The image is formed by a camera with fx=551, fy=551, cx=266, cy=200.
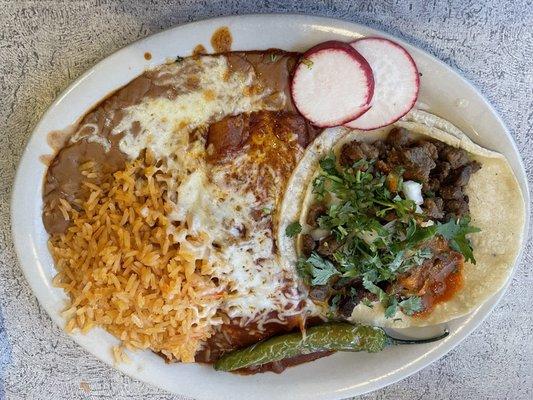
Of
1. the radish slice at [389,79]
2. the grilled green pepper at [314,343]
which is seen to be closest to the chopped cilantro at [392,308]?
the grilled green pepper at [314,343]

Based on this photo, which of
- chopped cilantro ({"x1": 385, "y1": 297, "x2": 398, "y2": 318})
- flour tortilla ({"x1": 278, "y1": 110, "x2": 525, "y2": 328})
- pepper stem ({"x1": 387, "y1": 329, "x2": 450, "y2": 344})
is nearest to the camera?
flour tortilla ({"x1": 278, "y1": 110, "x2": 525, "y2": 328})

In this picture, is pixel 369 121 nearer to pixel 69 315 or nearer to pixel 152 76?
pixel 152 76

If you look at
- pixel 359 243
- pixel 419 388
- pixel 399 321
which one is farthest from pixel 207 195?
pixel 419 388

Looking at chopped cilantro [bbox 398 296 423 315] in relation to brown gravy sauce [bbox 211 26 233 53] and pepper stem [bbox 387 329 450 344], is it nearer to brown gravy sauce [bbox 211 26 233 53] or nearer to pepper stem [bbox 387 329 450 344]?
pepper stem [bbox 387 329 450 344]

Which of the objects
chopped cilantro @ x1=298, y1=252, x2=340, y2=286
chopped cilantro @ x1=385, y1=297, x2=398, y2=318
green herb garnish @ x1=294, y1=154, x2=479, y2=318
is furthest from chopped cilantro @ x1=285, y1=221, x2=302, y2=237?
chopped cilantro @ x1=385, y1=297, x2=398, y2=318

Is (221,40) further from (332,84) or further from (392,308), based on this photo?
(392,308)

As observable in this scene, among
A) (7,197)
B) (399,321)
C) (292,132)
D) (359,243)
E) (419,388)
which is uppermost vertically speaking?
(292,132)

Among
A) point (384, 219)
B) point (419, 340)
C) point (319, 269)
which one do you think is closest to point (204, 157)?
point (319, 269)
